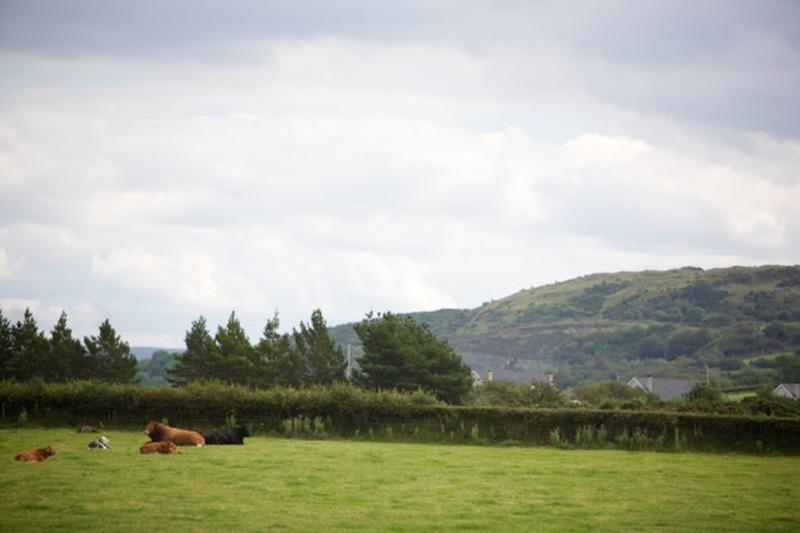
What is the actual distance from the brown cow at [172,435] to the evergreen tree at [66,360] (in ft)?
167

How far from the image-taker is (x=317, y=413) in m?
37.4

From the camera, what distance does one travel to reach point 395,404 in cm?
3703

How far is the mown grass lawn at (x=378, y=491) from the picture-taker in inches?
599

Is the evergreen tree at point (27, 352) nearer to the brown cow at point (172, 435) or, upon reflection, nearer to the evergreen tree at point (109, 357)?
the evergreen tree at point (109, 357)

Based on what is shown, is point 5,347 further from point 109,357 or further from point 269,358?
point 269,358

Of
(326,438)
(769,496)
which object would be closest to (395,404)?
(326,438)

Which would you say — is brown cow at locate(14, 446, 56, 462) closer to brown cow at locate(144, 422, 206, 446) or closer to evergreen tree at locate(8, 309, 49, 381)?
brown cow at locate(144, 422, 206, 446)

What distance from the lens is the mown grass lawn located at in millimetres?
15211

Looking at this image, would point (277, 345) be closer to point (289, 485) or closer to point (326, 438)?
point (326, 438)

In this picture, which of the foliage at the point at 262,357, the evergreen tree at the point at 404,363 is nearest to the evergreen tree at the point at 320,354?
the foliage at the point at 262,357

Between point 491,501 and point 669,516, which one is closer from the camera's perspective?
point 669,516

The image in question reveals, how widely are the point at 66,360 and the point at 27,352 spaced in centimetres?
360

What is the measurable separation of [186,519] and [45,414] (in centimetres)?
2423

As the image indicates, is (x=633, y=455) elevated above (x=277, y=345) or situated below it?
below
